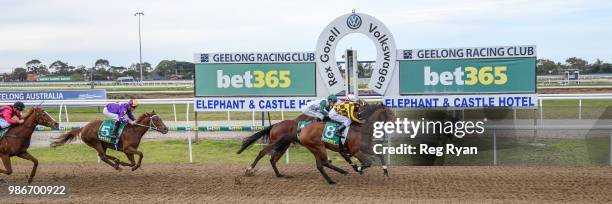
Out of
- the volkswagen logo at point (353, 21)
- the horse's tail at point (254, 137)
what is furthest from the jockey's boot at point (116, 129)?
the volkswagen logo at point (353, 21)

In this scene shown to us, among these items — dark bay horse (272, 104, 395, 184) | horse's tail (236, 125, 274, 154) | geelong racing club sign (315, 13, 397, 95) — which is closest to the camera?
dark bay horse (272, 104, 395, 184)

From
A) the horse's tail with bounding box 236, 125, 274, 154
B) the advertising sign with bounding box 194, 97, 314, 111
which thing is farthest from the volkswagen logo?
the horse's tail with bounding box 236, 125, 274, 154

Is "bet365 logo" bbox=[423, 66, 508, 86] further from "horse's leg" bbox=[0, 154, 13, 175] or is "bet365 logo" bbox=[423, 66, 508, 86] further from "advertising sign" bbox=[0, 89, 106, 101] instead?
"advertising sign" bbox=[0, 89, 106, 101]

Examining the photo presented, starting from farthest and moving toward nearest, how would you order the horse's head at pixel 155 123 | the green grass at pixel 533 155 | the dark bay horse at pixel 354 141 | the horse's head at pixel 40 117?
the green grass at pixel 533 155
the horse's head at pixel 155 123
the horse's head at pixel 40 117
the dark bay horse at pixel 354 141

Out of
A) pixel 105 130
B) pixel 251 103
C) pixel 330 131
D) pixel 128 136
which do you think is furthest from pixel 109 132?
pixel 330 131

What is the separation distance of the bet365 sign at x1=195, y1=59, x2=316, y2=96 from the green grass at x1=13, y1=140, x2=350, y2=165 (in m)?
1.25

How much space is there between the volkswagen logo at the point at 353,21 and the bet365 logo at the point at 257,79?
63.8 inches

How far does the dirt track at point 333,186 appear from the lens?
876 centimetres

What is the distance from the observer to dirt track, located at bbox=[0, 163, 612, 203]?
876 cm

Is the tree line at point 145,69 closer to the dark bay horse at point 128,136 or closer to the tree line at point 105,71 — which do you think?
the tree line at point 105,71

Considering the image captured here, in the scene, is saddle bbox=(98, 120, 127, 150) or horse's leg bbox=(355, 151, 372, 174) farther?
saddle bbox=(98, 120, 127, 150)

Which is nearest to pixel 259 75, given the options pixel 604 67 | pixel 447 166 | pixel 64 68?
pixel 447 166

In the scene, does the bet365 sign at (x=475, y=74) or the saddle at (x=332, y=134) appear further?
the bet365 sign at (x=475, y=74)

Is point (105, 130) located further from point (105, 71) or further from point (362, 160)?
point (105, 71)
